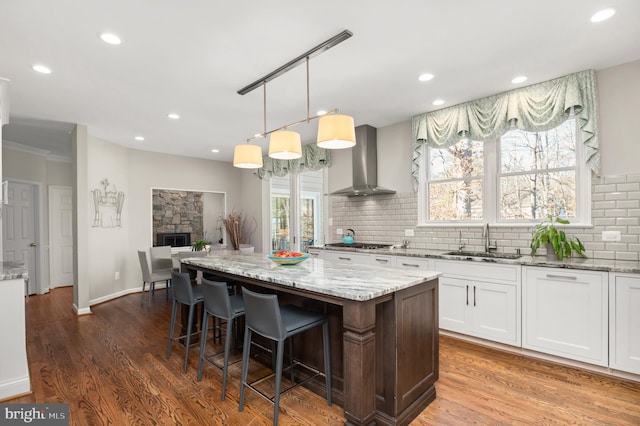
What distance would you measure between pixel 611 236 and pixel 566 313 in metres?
0.85

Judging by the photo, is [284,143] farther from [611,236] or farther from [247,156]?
[611,236]

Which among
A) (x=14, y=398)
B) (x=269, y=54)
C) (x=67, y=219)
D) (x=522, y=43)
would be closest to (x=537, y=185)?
(x=522, y=43)

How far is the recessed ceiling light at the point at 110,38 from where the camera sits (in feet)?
7.76

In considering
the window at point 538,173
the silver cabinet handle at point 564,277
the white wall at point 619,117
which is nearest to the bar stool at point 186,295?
the silver cabinet handle at point 564,277

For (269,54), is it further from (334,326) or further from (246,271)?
→ (334,326)

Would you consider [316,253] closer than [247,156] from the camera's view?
No

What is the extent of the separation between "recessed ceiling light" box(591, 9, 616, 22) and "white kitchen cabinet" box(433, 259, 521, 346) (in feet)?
6.45

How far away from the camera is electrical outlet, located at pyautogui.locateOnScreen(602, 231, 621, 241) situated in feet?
9.38

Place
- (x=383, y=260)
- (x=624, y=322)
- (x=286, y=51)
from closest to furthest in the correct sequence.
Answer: (x=624, y=322) → (x=286, y=51) → (x=383, y=260)

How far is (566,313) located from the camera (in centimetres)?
271

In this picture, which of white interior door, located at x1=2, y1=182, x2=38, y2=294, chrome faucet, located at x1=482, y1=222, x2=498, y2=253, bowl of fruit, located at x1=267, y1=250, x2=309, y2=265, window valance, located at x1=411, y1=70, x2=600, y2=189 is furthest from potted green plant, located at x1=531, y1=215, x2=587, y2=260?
white interior door, located at x1=2, y1=182, x2=38, y2=294

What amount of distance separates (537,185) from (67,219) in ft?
26.4

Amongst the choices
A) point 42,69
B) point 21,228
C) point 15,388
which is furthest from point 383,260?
point 21,228

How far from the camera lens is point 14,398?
7.79 ft
